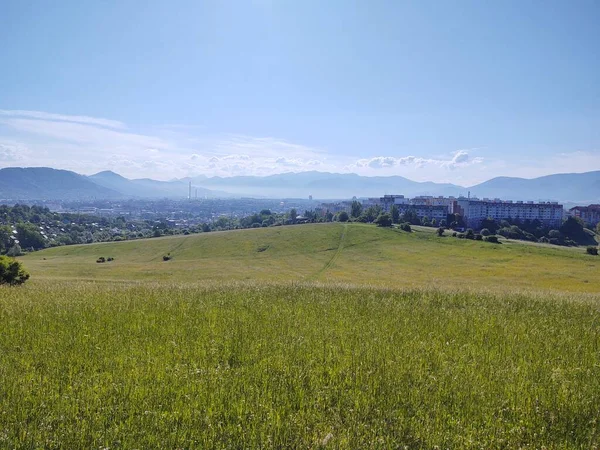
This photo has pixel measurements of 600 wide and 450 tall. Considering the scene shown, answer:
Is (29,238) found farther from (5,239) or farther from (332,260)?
(332,260)

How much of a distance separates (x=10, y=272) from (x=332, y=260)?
221 feet

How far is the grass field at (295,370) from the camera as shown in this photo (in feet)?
17.2

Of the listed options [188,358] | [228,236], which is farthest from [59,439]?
[228,236]

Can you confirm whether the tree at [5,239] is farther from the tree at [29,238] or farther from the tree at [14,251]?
the tree at [29,238]

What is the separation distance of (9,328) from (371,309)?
8910mm

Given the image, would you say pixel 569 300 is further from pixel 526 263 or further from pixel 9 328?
pixel 526 263

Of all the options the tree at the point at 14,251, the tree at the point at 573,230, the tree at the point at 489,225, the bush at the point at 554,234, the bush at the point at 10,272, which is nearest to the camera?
the bush at the point at 10,272

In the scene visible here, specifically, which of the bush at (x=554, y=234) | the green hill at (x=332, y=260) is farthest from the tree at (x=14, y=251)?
the bush at (x=554, y=234)

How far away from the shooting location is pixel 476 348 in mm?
8555

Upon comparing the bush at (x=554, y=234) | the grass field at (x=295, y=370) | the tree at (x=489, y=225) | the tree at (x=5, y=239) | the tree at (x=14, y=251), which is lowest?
the tree at (x=14, y=251)

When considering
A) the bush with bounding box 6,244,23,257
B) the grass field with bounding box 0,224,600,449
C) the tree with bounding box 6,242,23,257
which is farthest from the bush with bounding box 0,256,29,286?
the bush with bounding box 6,244,23,257

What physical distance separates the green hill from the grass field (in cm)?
3567

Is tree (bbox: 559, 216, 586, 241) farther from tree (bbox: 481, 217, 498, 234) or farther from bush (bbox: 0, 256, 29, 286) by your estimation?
bush (bbox: 0, 256, 29, 286)

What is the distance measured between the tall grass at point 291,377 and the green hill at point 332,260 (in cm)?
3738
